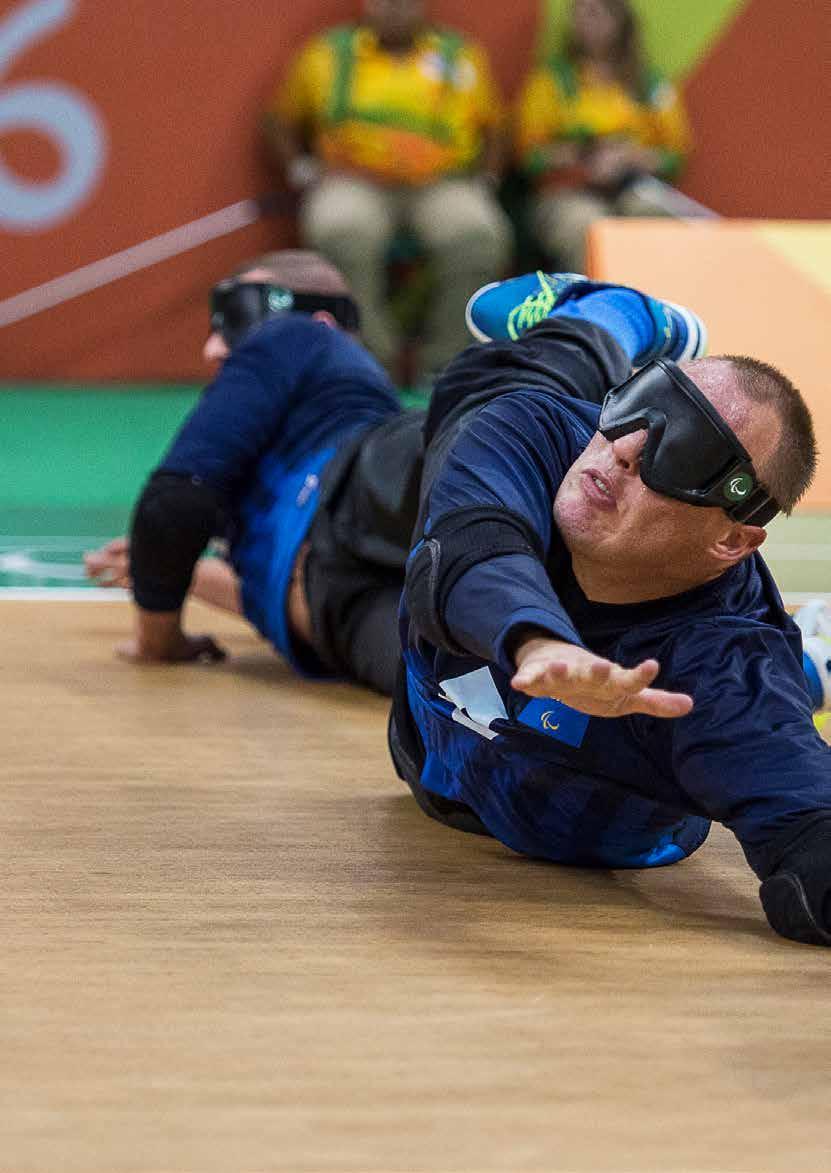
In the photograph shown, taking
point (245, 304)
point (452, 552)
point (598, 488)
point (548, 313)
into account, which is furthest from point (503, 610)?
point (245, 304)

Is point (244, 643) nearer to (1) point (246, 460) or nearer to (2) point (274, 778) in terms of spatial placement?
(1) point (246, 460)

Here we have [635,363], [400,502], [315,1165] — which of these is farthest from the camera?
[400,502]

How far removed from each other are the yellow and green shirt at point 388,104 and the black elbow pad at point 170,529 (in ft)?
15.4

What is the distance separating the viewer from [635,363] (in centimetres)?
264

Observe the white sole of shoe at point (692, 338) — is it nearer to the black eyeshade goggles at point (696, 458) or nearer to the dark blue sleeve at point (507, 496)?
the dark blue sleeve at point (507, 496)

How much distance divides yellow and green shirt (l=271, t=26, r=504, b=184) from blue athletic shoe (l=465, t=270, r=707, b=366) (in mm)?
4839

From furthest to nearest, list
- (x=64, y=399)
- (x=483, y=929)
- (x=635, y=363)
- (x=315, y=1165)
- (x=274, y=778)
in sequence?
(x=64, y=399) < (x=635, y=363) < (x=274, y=778) < (x=483, y=929) < (x=315, y=1165)

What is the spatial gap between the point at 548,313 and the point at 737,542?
0.93 meters

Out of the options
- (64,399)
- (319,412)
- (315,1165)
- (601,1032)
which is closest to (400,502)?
(319,412)

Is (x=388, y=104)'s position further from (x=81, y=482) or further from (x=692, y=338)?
(x=692, y=338)

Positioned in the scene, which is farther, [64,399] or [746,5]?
[746,5]

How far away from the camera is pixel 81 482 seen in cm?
552

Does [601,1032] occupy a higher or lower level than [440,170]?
higher

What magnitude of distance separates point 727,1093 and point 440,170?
21.0 ft
